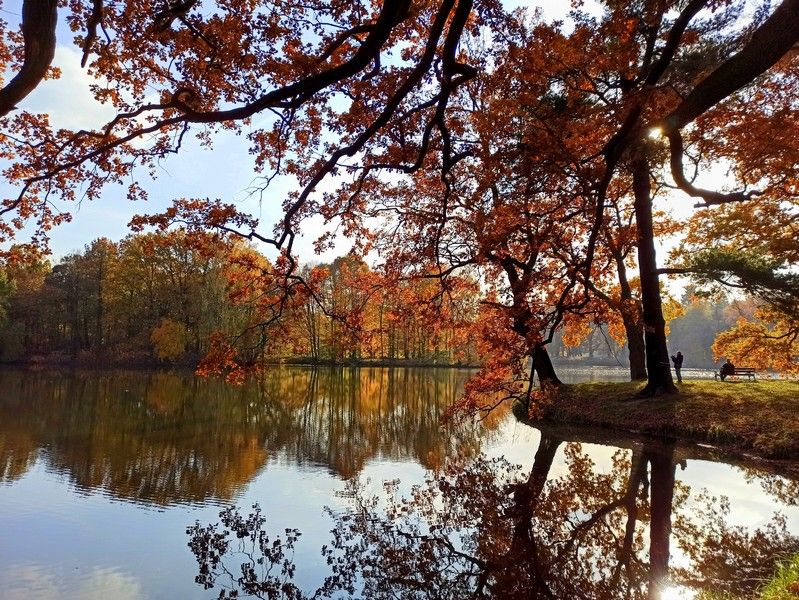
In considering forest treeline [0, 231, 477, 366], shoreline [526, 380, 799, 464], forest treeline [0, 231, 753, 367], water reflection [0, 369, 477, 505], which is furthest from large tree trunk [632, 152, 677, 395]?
forest treeline [0, 231, 477, 366]

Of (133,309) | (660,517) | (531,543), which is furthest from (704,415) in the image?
(133,309)

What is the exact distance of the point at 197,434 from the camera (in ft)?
40.8

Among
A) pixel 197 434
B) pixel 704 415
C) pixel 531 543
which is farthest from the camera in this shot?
pixel 197 434

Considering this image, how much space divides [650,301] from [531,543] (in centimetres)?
1036

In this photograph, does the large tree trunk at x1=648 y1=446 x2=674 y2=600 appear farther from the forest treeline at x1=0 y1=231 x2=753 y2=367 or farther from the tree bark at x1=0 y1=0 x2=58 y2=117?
the forest treeline at x1=0 y1=231 x2=753 y2=367

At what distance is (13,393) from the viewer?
66.8 ft

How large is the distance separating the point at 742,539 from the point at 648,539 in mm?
1166

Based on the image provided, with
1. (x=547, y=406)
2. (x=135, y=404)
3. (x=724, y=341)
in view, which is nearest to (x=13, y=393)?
(x=135, y=404)

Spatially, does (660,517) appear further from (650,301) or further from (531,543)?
(650,301)

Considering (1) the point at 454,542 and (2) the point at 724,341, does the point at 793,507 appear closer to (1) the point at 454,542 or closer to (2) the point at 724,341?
(1) the point at 454,542

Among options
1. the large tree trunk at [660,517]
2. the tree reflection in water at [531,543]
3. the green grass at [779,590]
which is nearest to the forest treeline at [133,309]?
the large tree trunk at [660,517]

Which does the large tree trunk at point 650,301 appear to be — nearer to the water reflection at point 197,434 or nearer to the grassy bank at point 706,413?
the grassy bank at point 706,413

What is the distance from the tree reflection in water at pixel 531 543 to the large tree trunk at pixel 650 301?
593 centimetres

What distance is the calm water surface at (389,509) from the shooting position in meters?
5.03
